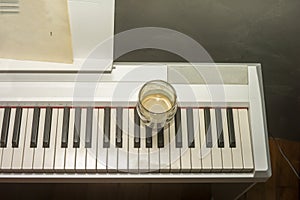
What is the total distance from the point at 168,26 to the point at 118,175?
43 centimetres

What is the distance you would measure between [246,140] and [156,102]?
23 centimetres

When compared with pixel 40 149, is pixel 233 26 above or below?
above

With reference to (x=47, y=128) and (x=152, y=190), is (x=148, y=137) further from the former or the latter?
(x=152, y=190)

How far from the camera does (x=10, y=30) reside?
3.46 ft

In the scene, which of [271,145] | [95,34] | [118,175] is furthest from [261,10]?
[271,145]

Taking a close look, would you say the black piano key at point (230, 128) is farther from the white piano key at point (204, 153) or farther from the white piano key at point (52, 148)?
the white piano key at point (52, 148)

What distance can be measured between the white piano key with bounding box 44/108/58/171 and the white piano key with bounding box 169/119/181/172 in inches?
10.6

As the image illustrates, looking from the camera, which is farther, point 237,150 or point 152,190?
point 152,190

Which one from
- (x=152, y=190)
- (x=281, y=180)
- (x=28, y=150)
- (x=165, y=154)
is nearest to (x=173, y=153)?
(x=165, y=154)

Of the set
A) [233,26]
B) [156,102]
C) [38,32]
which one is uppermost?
[233,26]

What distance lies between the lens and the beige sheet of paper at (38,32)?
1.00 m

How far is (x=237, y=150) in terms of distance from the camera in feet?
3.73

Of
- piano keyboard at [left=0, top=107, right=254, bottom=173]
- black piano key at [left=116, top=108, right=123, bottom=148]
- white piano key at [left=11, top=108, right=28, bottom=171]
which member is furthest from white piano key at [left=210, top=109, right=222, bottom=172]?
white piano key at [left=11, top=108, right=28, bottom=171]

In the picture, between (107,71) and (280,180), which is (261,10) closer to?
(107,71)
